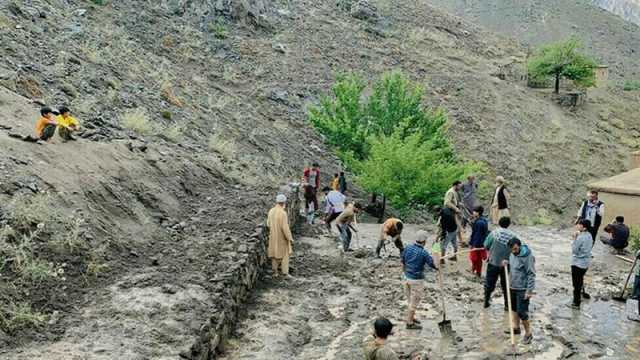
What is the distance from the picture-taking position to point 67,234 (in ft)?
29.1

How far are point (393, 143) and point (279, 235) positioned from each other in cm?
919

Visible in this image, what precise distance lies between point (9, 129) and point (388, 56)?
30150 millimetres

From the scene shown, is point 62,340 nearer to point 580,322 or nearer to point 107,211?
point 107,211

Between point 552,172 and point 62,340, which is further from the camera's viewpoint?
point 552,172

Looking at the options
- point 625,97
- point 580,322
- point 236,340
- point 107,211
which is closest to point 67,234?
point 107,211

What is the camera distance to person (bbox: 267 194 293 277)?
11.8m

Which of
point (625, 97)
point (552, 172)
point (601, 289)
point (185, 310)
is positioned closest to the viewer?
point (185, 310)

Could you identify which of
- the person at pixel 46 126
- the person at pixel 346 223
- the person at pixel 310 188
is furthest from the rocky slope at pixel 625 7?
the person at pixel 46 126

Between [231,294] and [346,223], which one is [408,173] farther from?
[231,294]

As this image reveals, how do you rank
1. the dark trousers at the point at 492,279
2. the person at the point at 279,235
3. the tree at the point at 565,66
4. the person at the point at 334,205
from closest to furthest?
1. the dark trousers at the point at 492,279
2. the person at the point at 279,235
3. the person at the point at 334,205
4. the tree at the point at 565,66

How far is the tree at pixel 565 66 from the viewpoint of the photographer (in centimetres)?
4169

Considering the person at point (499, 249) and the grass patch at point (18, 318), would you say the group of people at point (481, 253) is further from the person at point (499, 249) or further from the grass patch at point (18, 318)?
the grass patch at point (18, 318)

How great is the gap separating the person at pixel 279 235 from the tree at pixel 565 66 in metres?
34.3

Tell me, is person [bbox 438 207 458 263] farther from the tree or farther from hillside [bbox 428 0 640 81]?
hillside [bbox 428 0 640 81]
